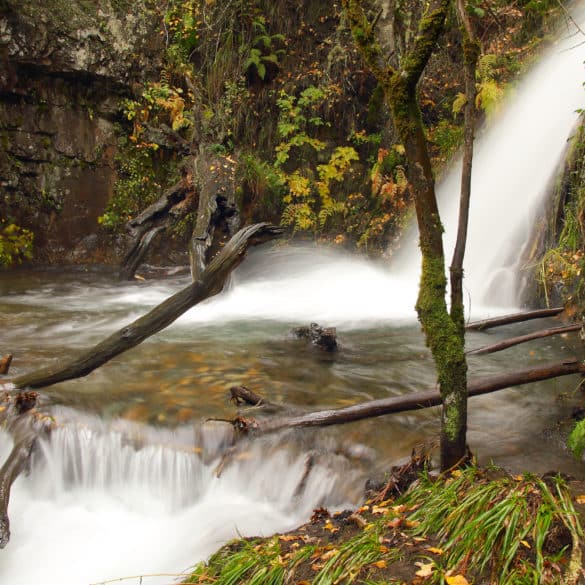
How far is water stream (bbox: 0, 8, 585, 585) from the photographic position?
4.22 m

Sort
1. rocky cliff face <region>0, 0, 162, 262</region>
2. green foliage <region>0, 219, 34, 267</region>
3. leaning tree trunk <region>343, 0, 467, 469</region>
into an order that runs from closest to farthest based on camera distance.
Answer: leaning tree trunk <region>343, 0, 467, 469</region>
rocky cliff face <region>0, 0, 162, 262</region>
green foliage <region>0, 219, 34, 267</region>

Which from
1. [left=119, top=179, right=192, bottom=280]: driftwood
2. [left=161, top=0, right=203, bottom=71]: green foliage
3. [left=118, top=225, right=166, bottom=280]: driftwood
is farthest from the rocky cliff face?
[left=118, top=225, right=166, bottom=280]: driftwood

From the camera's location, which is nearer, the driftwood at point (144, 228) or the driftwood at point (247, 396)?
the driftwood at point (247, 396)

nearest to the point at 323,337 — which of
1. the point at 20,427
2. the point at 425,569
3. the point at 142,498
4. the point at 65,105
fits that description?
the point at 142,498

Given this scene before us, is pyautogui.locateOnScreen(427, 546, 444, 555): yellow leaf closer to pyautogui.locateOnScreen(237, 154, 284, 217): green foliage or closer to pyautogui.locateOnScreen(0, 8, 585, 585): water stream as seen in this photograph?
pyautogui.locateOnScreen(0, 8, 585, 585): water stream

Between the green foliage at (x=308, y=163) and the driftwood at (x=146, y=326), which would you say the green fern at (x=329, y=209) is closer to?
the green foliage at (x=308, y=163)

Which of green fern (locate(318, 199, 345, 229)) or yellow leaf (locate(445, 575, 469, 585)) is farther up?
green fern (locate(318, 199, 345, 229))

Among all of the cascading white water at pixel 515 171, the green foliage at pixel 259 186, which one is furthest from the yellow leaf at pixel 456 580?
the green foliage at pixel 259 186

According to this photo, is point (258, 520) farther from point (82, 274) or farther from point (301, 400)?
point (82, 274)

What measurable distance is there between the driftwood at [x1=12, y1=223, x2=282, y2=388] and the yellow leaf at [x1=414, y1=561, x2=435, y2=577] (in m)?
3.06

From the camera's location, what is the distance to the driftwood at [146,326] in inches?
197

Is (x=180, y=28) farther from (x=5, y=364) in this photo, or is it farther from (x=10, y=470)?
(x=10, y=470)

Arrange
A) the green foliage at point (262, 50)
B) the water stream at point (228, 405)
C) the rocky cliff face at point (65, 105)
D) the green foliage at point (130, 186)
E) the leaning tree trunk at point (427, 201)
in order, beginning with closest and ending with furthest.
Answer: the leaning tree trunk at point (427, 201)
the water stream at point (228, 405)
the rocky cliff face at point (65, 105)
the green foliage at point (130, 186)
the green foliage at point (262, 50)

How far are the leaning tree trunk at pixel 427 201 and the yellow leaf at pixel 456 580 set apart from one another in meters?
1.12
